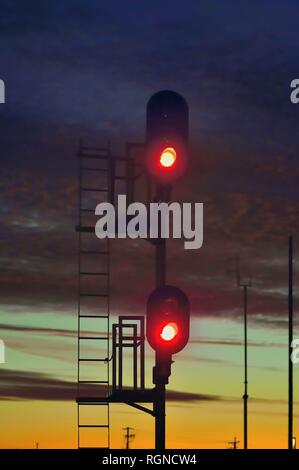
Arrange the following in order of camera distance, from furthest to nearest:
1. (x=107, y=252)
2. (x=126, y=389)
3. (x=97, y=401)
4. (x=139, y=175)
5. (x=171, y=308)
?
(x=107, y=252) < (x=97, y=401) < (x=126, y=389) < (x=139, y=175) < (x=171, y=308)

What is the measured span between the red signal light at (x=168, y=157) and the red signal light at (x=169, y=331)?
1157 mm

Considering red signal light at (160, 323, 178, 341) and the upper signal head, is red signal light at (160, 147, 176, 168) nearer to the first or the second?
the upper signal head

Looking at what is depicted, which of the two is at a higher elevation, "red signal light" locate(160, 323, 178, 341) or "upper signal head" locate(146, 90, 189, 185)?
"upper signal head" locate(146, 90, 189, 185)

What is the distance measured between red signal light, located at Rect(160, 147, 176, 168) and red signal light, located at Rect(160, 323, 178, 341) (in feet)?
3.79

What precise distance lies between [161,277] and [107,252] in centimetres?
630

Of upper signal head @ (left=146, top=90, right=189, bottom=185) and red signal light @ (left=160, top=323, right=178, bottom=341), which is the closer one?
red signal light @ (left=160, top=323, right=178, bottom=341)

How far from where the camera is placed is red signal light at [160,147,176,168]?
7328 millimetres

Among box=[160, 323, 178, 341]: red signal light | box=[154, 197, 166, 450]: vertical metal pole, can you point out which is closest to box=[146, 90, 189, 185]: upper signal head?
box=[154, 197, 166, 450]: vertical metal pole

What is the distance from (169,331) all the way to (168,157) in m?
1.26

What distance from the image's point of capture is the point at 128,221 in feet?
26.0

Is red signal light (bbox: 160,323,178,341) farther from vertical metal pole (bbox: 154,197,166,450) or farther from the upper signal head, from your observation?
the upper signal head

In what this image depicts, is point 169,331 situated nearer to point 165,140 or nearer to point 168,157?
point 168,157
